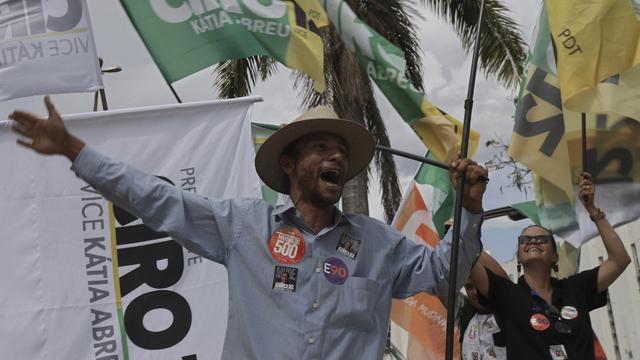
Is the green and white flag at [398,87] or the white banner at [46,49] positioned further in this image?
the white banner at [46,49]

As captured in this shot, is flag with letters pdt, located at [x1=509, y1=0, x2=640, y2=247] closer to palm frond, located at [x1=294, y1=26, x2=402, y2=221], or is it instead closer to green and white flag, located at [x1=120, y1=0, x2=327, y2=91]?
green and white flag, located at [x1=120, y1=0, x2=327, y2=91]

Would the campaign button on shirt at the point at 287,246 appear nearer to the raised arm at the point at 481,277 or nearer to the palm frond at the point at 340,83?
the raised arm at the point at 481,277

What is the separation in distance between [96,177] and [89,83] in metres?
2.82

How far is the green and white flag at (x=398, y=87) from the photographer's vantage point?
16.6ft

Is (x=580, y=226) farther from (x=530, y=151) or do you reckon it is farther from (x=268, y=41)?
(x=268, y=41)

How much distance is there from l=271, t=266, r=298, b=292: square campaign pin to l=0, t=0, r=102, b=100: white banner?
2954 mm

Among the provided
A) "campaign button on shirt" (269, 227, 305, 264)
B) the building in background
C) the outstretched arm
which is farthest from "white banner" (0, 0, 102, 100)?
the building in background

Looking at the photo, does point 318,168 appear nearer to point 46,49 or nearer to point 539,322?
point 539,322

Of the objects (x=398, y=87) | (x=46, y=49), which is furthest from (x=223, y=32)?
(x=398, y=87)

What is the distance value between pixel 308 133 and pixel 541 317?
183 cm

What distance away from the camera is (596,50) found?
196 inches

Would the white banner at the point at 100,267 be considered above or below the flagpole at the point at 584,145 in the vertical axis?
below

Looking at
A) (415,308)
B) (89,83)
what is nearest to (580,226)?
(415,308)

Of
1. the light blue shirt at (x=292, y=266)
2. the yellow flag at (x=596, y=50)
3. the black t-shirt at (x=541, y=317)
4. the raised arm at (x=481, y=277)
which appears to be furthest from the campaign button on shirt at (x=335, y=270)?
the yellow flag at (x=596, y=50)
